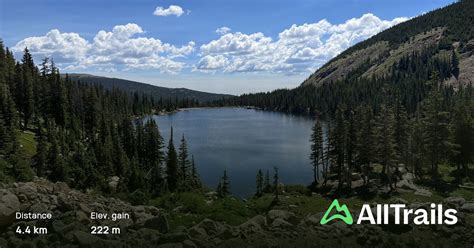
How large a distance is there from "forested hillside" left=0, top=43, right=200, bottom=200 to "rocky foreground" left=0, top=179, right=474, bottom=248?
46.0ft

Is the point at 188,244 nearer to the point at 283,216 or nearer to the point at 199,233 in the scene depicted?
the point at 199,233

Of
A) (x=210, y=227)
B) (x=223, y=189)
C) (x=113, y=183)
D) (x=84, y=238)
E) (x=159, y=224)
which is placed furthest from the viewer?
(x=223, y=189)

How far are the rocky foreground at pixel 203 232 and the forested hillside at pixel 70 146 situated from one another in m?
14.0

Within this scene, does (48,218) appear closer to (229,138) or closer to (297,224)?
(297,224)

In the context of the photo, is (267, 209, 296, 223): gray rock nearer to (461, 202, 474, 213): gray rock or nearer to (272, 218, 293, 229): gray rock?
(272, 218, 293, 229): gray rock

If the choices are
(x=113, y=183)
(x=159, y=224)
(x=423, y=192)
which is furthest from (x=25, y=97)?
(x=423, y=192)

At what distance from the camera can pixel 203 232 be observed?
67.4 feet

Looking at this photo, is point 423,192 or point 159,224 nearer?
point 159,224

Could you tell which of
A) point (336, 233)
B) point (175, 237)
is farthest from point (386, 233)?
point (175, 237)

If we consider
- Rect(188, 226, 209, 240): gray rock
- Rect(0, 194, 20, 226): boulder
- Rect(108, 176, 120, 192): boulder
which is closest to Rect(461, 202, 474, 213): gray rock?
Rect(188, 226, 209, 240): gray rock

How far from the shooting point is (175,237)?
18953 mm

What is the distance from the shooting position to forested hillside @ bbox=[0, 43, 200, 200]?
5403 centimetres

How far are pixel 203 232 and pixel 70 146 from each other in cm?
6370

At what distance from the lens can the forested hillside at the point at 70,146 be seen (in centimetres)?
5403
